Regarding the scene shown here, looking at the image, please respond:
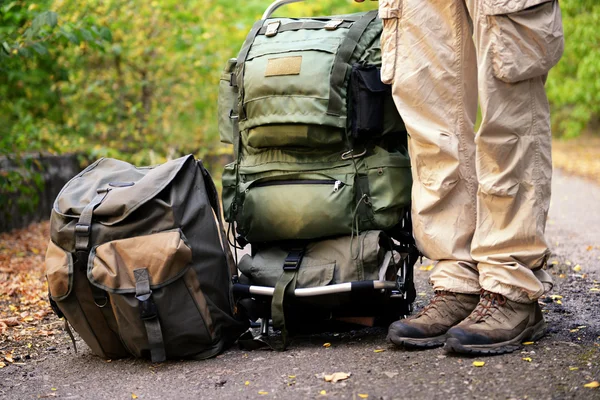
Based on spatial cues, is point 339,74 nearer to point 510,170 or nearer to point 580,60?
point 510,170

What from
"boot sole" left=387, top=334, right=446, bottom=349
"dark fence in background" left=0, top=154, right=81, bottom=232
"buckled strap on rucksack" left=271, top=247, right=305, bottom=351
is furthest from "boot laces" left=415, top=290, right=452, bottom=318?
"dark fence in background" left=0, top=154, right=81, bottom=232

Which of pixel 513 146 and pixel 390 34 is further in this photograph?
pixel 390 34

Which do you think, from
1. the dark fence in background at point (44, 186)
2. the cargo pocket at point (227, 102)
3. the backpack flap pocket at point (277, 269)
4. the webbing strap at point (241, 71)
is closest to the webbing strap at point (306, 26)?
the webbing strap at point (241, 71)

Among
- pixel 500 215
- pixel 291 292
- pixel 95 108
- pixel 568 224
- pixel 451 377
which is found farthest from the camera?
pixel 95 108

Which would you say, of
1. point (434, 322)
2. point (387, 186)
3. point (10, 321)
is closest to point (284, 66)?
point (387, 186)

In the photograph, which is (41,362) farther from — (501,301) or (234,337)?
(501,301)

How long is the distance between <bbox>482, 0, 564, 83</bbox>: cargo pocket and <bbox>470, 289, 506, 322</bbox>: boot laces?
2.50 feet

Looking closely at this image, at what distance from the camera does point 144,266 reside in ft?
9.12

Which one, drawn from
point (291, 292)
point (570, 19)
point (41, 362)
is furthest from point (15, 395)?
point (570, 19)

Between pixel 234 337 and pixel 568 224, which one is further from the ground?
pixel 234 337

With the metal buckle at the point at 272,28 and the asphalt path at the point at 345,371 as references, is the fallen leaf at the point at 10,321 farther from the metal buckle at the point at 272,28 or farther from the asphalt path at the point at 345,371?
the metal buckle at the point at 272,28

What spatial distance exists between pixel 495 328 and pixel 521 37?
994 millimetres

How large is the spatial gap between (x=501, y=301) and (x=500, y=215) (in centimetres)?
31

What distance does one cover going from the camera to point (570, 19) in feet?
44.4
